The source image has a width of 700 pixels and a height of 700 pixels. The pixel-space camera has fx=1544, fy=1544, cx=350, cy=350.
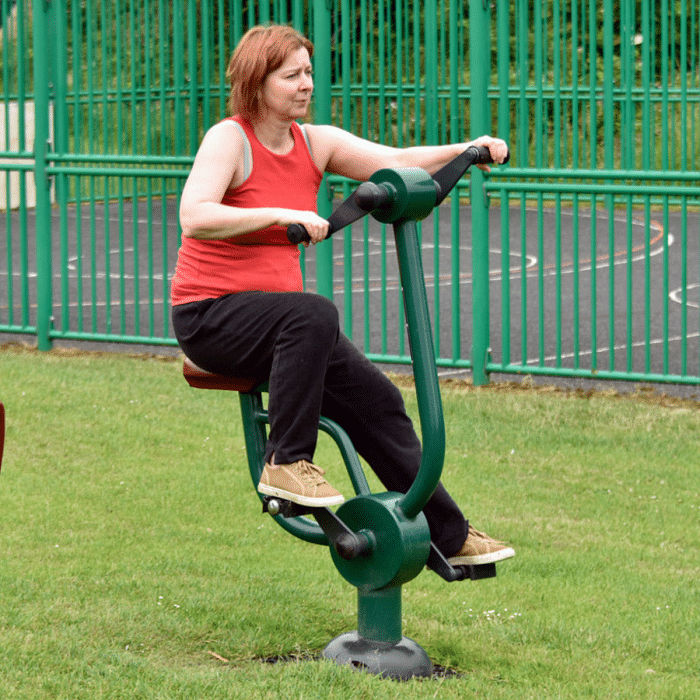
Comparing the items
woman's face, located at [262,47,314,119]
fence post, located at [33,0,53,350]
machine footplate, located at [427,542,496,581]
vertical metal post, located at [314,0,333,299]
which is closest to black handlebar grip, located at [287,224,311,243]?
woman's face, located at [262,47,314,119]

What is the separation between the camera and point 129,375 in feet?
30.1

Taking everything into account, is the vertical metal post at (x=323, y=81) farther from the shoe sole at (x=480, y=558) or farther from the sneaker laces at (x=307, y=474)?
the sneaker laces at (x=307, y=474)

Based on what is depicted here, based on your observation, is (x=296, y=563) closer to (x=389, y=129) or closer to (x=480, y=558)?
(x=480, y=558)

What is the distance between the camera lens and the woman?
4.09m

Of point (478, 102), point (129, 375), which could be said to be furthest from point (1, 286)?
point (478, 102)

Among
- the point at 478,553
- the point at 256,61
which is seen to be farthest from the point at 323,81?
the point at 478,553

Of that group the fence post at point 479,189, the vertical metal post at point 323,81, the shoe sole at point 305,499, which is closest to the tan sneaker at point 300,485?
the shoe sole at point 305,499

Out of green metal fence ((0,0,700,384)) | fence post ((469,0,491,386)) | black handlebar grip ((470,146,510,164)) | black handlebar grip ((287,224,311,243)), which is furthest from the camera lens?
fence post ((469,0,491,386))

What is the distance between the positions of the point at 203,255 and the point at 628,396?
4848 mm

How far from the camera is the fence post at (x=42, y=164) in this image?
10.3 metres

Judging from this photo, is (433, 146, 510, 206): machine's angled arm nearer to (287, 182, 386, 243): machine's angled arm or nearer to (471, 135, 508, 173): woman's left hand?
(471, 135, 508, 173): woman's left hand

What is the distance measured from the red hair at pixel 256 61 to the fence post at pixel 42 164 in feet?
20.3

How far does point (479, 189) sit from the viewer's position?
29.7 ft

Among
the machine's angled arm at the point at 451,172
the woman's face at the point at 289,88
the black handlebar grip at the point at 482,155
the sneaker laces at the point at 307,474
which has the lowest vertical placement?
the sneaker laces at the point at 307,474
